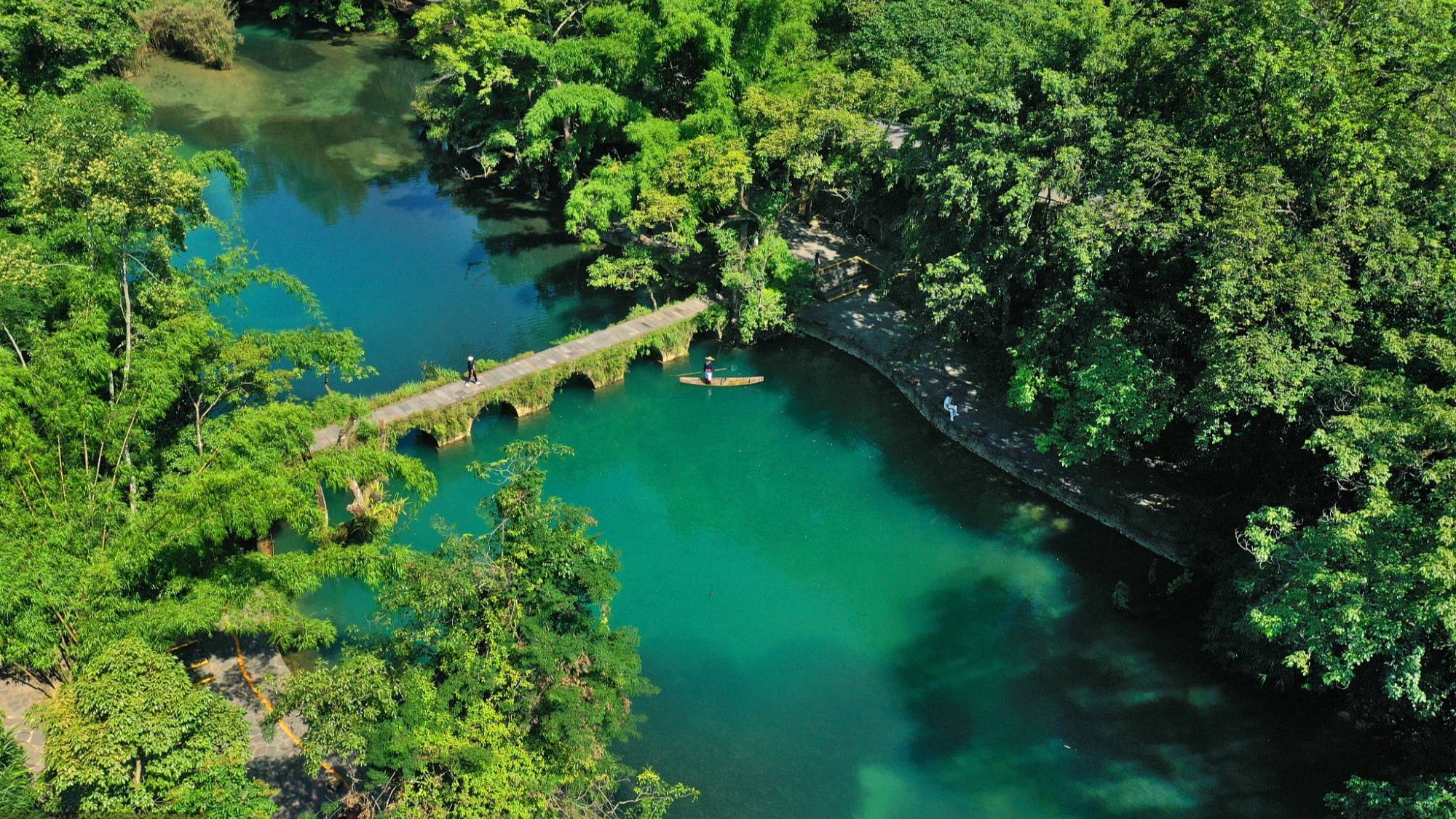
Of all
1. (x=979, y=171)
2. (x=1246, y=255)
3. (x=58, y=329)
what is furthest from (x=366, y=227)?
(x=1246, y=255)

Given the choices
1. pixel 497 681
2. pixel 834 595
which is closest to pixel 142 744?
pixel 497 681

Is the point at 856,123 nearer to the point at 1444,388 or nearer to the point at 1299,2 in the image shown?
the point at 1299,2

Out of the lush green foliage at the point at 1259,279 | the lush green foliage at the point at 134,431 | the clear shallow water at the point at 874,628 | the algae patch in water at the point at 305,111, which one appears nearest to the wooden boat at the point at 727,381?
the clear shallow water at the point at 874,628

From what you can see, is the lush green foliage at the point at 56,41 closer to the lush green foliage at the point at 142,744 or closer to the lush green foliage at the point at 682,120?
the lush green foliage at the point at 682,120

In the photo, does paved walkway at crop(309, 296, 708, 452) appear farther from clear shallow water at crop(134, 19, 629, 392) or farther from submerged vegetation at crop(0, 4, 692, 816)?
submerged vegetation at crop(0, 4, 692, 816)

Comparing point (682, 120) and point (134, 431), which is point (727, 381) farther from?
point (134, 431)

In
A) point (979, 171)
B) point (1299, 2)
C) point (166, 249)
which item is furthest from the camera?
point (979, 171)
